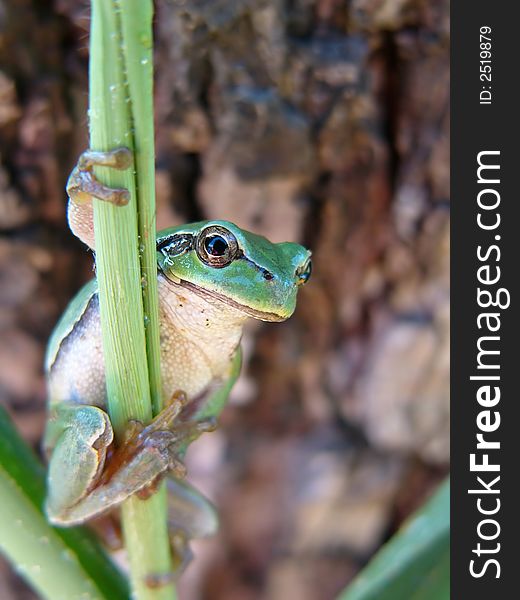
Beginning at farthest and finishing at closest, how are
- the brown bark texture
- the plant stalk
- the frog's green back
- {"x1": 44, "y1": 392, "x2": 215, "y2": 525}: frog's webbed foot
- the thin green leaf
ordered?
the brown bark texture → the thin green leaf → the frog's green back → {"x1": 44, "y1": 392, "x2": 215, "y2": 525}: frog's webbed foot → the plant stalk

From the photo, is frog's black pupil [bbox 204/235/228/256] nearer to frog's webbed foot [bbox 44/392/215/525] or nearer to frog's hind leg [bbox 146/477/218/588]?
frog's webbed foot [bbox 44/392/215/525]

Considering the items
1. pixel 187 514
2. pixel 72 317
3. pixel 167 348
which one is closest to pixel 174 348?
pixel 167 348

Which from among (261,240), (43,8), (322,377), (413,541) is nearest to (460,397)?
(413,541)

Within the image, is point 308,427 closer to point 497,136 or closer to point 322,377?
point 322,377

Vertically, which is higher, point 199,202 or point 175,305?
point 199,202

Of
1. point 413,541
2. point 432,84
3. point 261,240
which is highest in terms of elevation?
point 432,84

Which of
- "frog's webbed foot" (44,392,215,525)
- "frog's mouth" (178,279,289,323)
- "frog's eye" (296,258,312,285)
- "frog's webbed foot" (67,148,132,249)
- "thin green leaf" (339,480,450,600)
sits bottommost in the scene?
"thin green leaf" (339,480,450,600)

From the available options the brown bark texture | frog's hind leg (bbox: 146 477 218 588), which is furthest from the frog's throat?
the brown bark texture

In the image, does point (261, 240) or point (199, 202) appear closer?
point (261, 240)
